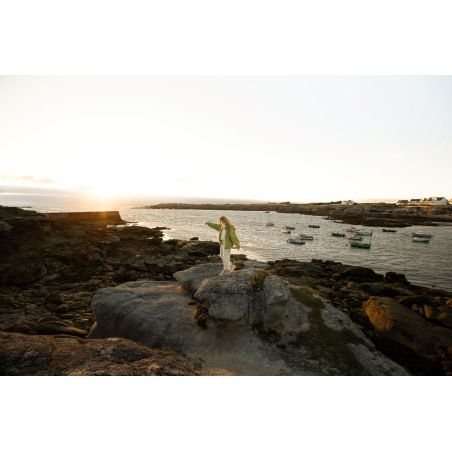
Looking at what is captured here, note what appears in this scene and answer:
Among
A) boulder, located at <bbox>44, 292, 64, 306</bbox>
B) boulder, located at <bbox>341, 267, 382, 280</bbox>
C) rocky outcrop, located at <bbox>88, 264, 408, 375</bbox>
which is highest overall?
rocky outcrop, located at <bbox>88, 264, 408, 375</bbox>

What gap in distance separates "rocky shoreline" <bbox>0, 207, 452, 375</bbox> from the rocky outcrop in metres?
0.07

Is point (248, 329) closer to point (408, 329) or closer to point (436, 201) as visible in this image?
point (408, 329)

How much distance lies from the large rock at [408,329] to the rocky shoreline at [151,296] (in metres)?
0.05

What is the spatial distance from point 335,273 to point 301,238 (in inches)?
932

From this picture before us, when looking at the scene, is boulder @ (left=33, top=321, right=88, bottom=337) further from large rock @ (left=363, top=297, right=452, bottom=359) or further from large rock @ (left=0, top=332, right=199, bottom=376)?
large rock @ (left=363, top=297, right=452, bottom=359)

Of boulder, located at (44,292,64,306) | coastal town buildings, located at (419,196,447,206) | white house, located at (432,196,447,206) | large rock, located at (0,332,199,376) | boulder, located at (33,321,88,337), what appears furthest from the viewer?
white house, located at (432,196,447,206)

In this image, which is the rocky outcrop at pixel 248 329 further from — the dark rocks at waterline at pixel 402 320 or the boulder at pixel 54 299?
the boulder at pixel 54 299

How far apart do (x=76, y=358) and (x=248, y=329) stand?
501 centimetres

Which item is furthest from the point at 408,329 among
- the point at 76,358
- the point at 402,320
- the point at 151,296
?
the point at 76,358

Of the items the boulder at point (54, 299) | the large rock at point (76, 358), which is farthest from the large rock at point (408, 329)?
the boulder at point (54, 299)

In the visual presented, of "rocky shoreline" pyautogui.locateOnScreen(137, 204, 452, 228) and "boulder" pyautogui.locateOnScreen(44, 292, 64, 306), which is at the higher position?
"rocky shoreline" pyautogui.locateOnScreen(137, 204, 452, 228)

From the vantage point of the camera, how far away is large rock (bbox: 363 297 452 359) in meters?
9.45

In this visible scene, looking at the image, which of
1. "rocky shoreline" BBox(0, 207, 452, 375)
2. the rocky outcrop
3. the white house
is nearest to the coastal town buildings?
the white house

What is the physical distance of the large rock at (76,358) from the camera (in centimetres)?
438
